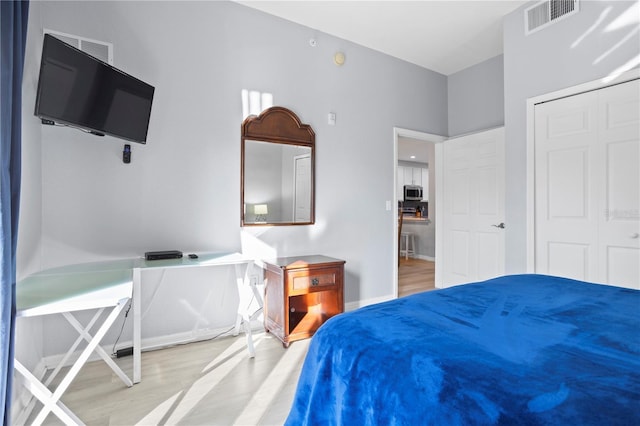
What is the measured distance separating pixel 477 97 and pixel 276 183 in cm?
279

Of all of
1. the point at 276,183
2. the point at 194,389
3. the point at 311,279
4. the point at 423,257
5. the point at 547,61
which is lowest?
the point at 194,389

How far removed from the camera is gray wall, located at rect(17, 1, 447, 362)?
7.79 ft

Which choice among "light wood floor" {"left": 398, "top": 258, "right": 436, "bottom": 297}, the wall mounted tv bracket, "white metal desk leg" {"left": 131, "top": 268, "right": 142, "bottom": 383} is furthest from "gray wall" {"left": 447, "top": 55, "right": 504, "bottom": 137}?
"white metal desk leg" {"left": 131, "top": 268, "right": 142, "bottom": 383}

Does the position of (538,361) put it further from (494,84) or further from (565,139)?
(494,84)

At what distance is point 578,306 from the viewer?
131cm

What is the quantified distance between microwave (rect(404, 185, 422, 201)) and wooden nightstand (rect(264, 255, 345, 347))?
6970 mm

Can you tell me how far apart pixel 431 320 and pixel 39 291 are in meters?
1.78

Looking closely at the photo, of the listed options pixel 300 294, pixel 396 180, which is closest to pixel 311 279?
pixel 300 294

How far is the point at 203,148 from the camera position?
9.39 ft

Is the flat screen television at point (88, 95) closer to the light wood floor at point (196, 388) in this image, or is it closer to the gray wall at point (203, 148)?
the gray wall at point (203, 148)

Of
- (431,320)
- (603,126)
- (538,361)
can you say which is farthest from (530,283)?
(603,126)

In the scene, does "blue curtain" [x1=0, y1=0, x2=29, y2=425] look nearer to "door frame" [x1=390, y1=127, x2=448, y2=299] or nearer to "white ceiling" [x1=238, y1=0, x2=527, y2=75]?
"white ceiling" [x1=238, y1=0, x2=527, y2=75]

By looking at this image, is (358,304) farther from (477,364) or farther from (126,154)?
(477,364)

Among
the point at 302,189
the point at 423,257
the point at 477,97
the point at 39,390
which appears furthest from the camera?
the point at 423,257
